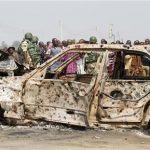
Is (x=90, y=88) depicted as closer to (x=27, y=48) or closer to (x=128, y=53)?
(x=128, y=53)

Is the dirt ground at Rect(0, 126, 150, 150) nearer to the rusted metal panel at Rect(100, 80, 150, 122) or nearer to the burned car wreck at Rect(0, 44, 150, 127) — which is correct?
the burned car wreck at Rect(0, 44, 150, 127)

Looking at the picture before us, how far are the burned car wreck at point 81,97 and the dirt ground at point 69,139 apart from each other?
0.78 ft

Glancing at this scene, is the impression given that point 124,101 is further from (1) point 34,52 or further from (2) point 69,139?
(1) point 34,52

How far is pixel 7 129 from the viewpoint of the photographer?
9.81 m

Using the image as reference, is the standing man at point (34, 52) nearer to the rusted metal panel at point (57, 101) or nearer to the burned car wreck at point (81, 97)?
the burned car wreck at point (81, 97)

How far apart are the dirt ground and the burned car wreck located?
0.78ft

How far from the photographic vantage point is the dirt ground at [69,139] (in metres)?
8.34

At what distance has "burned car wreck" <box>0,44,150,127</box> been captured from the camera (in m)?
9.23

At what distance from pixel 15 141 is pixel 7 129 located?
1.06 meters

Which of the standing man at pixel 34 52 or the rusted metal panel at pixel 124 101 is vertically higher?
the standing man at pixel 34 52

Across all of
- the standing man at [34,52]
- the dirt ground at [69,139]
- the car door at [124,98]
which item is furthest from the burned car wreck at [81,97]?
the standing man at [34,52]

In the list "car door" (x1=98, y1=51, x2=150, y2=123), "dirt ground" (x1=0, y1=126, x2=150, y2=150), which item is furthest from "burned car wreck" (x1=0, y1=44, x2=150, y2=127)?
"dirt ground" (x1=0, y1=126, x2=150, y2=150)

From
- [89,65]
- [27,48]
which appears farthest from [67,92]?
[27,48]

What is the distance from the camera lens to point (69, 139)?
902 centimetres
